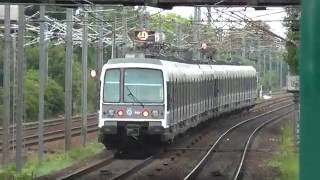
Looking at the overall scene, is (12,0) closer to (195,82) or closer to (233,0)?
(233,0)

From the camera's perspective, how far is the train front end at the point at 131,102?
20.8 m

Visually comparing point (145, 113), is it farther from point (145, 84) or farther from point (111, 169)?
point (111, 169)

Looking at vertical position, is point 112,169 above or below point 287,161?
below

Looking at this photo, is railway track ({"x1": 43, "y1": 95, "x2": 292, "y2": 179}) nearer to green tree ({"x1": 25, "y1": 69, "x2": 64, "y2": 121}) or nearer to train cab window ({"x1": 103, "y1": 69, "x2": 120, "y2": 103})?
train cab window ({"x1": 103, "y1": 69, "x2": 120, "y2": 103})

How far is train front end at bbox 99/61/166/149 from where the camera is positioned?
20766 millimetres

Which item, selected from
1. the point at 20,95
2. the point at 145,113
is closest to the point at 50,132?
the point at 145,113

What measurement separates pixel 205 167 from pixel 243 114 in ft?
104

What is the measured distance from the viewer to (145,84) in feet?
69.5

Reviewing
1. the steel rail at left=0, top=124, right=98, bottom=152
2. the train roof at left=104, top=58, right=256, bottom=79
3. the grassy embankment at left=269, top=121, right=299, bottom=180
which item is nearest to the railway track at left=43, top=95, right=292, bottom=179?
the train roof at left=104, top=58, right=256, bottom=79

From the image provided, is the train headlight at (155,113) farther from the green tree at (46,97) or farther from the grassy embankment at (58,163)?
the green tree at (46,97)

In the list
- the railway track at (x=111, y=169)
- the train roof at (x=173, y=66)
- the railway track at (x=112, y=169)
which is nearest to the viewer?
the railway track at (x=111, y=169)

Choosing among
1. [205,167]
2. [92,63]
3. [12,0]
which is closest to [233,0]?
[12,0]

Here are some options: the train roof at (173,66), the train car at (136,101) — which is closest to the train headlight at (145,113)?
the train car at (136,101)

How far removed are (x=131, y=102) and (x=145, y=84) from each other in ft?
2.34
